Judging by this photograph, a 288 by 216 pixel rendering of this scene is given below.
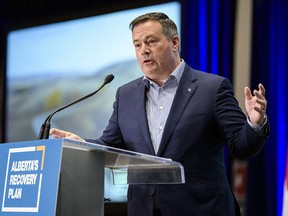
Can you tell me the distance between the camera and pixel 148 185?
2.12 metres

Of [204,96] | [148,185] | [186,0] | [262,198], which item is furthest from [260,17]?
[148,185]

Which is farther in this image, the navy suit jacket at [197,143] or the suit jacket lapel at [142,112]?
the suit jacket lapel at [142,112]

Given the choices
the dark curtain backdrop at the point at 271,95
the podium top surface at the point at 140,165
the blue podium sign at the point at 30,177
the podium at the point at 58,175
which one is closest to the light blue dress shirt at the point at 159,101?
the podium top surface at the point at 140,165

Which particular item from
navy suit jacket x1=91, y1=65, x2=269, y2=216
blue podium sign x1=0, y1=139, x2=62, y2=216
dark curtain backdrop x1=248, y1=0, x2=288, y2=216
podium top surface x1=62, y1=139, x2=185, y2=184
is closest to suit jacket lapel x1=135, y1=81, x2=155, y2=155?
navy suit jacket x1=91, y1=65, x2=269, y2=216

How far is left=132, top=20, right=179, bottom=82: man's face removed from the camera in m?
2.30

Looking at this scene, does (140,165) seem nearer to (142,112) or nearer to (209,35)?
(142,112)

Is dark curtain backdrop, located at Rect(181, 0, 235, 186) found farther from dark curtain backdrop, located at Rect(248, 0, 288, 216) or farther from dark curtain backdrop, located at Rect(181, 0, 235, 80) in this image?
dark curtain backdrop, located at Rect(248, 0, 288, 216)

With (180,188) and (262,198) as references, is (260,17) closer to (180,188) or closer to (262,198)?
(262,198)

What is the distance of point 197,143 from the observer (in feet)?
6.97

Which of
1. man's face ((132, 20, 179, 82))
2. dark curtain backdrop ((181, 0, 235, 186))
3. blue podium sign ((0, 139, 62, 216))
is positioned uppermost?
dark curtain backdrop ((181, 0, 235, 186))

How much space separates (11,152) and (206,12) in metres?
3.16

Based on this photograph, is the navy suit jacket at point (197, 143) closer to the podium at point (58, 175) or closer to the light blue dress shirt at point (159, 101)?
the light blue dress shirt at point (159, 101)

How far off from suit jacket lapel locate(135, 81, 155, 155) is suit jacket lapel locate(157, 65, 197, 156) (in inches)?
2.7

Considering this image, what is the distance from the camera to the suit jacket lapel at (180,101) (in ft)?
6.99
